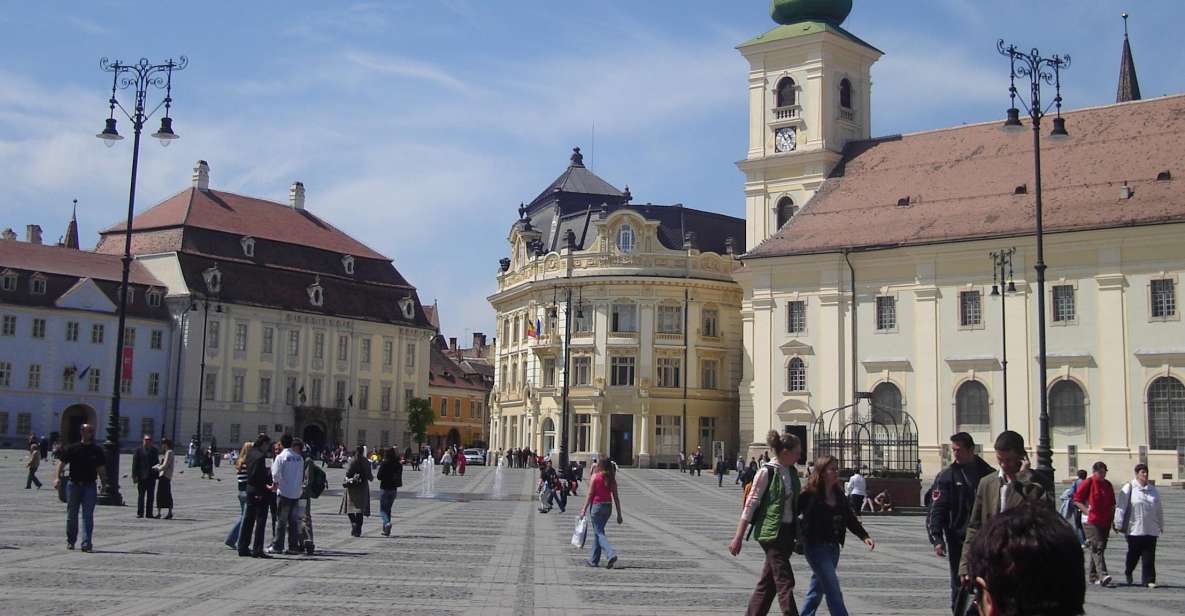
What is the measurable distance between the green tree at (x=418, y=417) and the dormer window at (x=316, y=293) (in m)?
10.2

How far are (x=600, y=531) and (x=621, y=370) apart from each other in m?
55.2

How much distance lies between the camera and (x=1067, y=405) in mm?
49656

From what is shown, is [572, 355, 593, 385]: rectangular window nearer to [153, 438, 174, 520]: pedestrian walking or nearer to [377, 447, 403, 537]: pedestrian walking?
[153, 438, 174, 520]: pedestrian walking

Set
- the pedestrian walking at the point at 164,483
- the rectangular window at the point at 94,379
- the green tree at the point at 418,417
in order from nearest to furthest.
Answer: the pedestrian walking at the point at 164,483 → the rectangular window at the point at 94,379 → the green tree at the point at 418,417

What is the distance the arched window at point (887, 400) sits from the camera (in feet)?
178

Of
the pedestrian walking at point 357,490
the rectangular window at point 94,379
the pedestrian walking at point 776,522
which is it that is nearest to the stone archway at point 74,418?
the rectangular window at point 94,379

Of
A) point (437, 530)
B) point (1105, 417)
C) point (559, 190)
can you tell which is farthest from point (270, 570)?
point (559, 190)

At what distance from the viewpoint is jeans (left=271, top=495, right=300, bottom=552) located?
652 inches

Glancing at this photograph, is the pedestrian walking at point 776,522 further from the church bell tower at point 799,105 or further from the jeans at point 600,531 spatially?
the church bell tower at point 799,105

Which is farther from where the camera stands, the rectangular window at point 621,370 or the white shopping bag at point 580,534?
the rectangular window at point 621,370

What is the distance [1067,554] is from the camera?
3283 mm

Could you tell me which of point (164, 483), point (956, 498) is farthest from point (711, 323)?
point (956, 498)

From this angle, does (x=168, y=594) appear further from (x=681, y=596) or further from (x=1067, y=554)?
(x=1067, y=554)

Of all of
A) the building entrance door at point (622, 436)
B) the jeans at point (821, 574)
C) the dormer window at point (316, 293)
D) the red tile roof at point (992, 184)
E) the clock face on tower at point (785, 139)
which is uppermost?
the clock face on tower at point (785, 139)
